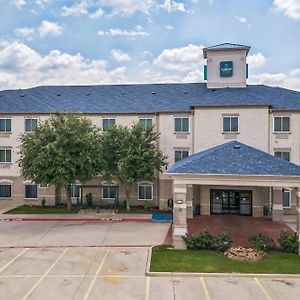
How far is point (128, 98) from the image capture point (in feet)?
128

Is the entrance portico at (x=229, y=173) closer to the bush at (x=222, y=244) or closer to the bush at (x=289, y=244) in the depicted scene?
the bush at (x=289, y=244)

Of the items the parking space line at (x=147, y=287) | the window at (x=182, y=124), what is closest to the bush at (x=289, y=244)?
the parking space line at (x=147, y=287)

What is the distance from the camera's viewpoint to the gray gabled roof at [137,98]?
3509 centimetres

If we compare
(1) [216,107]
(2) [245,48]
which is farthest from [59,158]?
(2) [245,48]

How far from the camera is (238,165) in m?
22.0

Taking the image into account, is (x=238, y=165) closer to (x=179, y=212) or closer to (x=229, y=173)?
(x=229, y=173)

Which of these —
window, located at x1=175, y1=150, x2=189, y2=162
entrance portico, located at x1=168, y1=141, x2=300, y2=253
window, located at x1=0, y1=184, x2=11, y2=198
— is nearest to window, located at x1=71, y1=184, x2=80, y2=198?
window, located at x1=0, y1=184, x2=11, y2=198

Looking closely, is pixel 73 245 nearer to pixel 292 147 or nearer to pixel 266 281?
pixel 266 281

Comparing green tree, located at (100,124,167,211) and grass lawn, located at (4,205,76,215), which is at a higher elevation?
green tree, located at (100,124,167,211)

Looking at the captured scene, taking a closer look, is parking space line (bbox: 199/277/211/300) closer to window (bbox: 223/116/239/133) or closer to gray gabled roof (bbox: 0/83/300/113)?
window (bbox: 223/116/239/133)

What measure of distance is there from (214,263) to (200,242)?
2.67 m

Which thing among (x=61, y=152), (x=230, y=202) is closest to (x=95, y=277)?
(x=61, y=152)

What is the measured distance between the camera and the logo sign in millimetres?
→ 39000

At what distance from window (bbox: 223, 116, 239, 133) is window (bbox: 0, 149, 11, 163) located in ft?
72.6
